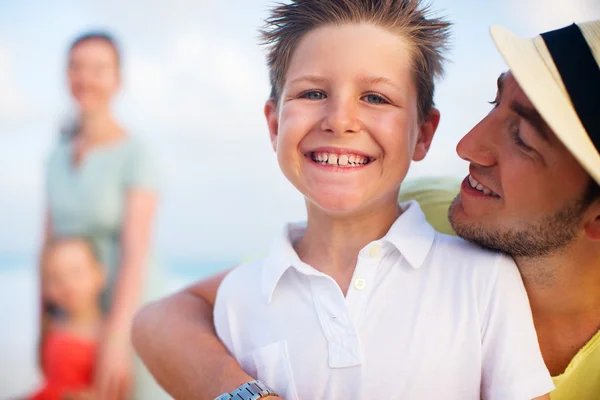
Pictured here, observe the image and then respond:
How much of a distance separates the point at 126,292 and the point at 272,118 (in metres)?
2.52

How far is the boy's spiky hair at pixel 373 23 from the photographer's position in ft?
5.32

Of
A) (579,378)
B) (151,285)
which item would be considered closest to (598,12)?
(579,378)

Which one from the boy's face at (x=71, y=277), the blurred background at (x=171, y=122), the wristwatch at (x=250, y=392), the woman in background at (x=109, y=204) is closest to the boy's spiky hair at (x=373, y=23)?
the wristwatch at (x=250, y=392)

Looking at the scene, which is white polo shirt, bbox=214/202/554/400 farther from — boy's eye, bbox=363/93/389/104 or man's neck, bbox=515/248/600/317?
boy's eye, bbox=363/93/389/104

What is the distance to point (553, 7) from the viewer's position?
168 inches

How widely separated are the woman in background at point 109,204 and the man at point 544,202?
2.35 m

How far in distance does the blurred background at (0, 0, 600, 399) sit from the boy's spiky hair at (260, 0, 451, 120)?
4.63m

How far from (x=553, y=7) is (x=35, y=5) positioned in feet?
17.7

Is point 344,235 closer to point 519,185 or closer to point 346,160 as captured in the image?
point 346,160

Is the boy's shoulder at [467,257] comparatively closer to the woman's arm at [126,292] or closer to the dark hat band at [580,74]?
the dark hat band at [580,74]

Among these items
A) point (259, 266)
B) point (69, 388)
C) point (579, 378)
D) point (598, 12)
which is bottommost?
point (69, 388)

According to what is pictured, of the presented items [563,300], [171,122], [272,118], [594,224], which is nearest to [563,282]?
[563,300]

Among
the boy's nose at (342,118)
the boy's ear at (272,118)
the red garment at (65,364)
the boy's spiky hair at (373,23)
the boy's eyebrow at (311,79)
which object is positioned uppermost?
the boy's spiky hair at (373,23)

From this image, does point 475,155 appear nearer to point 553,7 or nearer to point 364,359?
point 364,359
